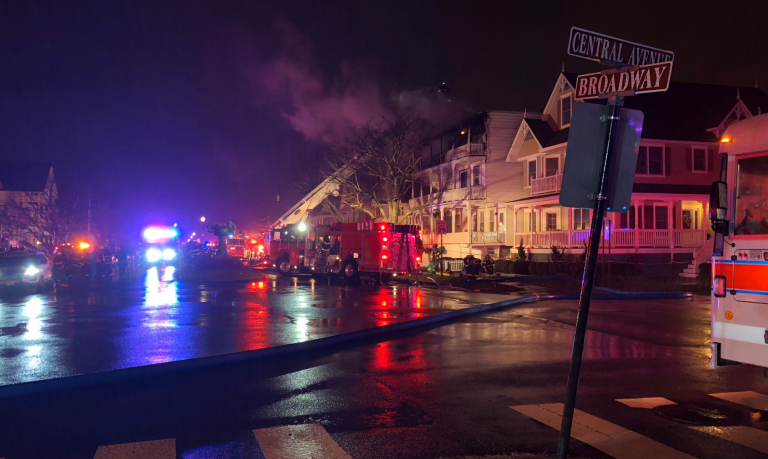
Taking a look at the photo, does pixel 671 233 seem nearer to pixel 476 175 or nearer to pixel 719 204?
pixel 476 175

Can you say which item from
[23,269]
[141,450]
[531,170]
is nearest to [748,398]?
[141,450]

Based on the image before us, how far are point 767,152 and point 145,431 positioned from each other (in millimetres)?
7168

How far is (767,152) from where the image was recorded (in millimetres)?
6574

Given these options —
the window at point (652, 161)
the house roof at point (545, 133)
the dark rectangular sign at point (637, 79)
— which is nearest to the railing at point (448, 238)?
the house roof at point (545, 133)

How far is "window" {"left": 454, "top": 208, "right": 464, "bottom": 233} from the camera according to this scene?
148 ft

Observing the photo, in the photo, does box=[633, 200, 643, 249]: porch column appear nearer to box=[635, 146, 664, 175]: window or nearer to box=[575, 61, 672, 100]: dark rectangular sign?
box=[635, 146, 664, 175]: window

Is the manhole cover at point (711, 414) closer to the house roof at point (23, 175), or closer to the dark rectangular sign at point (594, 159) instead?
the dark rectangular sign at point (594, 159)

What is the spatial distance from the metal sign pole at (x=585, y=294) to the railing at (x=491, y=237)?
36235mm

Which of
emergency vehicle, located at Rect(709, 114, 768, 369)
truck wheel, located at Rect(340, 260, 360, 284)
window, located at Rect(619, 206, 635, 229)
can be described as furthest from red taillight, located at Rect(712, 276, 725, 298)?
window, located at Rect(619, 206, 635, 229)

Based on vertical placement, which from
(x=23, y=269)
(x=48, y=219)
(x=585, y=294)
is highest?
(x=48, y=219)

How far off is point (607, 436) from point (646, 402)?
5.50 ft

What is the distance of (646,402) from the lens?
7301 mm

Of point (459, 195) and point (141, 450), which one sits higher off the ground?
point (459, 195)

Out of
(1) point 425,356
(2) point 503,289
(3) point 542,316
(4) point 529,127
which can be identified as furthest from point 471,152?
(1) point 425,356
